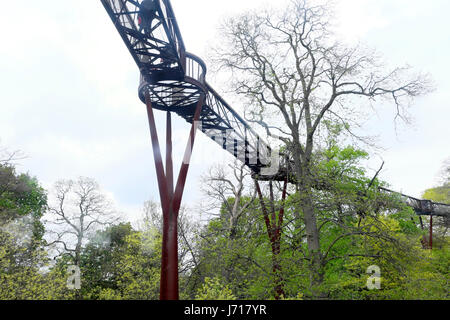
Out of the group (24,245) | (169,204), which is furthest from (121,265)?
(169,204)

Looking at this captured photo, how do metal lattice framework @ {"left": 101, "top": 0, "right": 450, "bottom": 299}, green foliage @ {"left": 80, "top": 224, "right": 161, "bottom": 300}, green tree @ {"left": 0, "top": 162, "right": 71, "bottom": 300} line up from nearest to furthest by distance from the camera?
1. metal lattice framework @ {"left": 101, "top": 0, "right": 450, "bottom": 299}
2. green tree @ {"left": 0, "top": 162, "right": 71, "bottom": 300}
3. green foliage @ {"left": 80, "top": 224, "right": 161, "bottom": 300}

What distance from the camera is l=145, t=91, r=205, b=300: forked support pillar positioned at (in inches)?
287

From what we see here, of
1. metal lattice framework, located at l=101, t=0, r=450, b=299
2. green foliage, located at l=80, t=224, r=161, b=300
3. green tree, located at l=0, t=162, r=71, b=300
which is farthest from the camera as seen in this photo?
green foliage, located at l=80, t=224, r=161, b=300

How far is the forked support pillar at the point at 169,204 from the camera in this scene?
729cm

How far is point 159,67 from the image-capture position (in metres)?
8.13

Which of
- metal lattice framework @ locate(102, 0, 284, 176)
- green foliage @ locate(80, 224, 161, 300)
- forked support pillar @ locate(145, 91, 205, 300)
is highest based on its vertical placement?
metal lattice framework @ locate(102, 0, 284, 176)

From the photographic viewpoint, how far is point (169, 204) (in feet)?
25.7

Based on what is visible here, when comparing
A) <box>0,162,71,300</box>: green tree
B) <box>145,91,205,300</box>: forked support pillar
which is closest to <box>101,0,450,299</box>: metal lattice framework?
<box>145,91,205,300</box>: forked support pillar

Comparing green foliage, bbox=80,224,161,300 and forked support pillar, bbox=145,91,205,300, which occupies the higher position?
forked support pillar, bbox=145,91,205,300

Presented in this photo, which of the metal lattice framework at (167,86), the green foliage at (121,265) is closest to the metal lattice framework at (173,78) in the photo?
the metal lattice framework at (167,86)

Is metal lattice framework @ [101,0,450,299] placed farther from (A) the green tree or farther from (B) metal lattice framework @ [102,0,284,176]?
(A) the green tree

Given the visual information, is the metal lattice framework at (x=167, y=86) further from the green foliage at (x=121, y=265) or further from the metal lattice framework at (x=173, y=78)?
the green foliage at (x=121, y=265)

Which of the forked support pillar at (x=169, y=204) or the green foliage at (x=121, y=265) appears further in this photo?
the green foliage at (x=121, y=265)

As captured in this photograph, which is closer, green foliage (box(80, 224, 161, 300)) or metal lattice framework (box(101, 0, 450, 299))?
metal lattice framework (box(101, 0, 450, 299))
